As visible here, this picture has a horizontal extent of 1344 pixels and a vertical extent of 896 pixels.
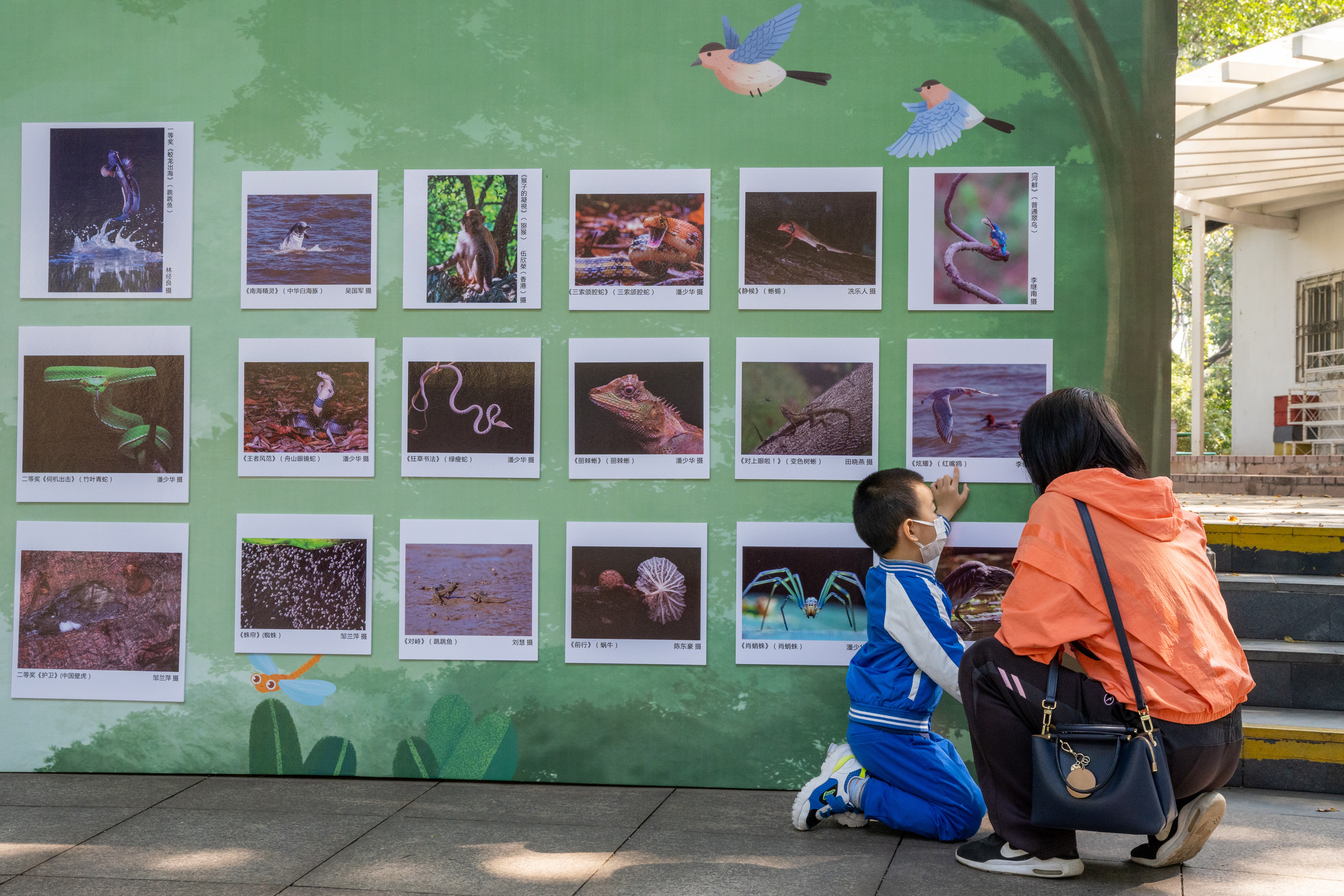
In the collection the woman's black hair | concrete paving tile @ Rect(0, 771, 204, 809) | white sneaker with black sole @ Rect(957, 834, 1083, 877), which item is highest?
the woman's black hair

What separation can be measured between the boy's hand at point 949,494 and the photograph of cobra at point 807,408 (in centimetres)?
24

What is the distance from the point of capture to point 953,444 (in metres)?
3.20

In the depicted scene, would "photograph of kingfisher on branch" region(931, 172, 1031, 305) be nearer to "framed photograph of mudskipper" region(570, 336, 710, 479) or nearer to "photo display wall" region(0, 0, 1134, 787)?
"photo display wall" region(0, 0, 1134, 787)

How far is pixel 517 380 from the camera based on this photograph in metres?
3.29

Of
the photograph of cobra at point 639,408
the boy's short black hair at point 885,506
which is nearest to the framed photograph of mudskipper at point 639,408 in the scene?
the photograph of cobra at point 639,408

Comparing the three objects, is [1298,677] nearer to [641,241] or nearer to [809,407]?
[809,407]

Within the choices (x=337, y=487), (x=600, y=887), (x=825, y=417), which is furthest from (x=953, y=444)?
(x=337, y=487)

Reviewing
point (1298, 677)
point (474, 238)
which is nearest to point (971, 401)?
point (474, 238)

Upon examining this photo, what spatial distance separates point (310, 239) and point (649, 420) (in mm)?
1270

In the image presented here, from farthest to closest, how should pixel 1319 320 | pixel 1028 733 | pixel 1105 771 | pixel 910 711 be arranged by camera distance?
pixel 1319 320
pixel 910 711
pixel 1028 733
pixel 1105 771

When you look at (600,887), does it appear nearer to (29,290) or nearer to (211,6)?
(29,290)

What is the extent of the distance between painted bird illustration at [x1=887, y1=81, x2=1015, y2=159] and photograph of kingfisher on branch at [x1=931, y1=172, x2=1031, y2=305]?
0.37ft

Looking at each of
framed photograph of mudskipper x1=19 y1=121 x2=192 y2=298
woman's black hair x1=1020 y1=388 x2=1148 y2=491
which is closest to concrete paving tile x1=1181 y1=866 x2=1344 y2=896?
woman's black hair x1=1020 y1=388 x2=1148 y2=491

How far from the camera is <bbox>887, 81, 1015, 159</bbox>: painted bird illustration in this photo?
3.18 m
